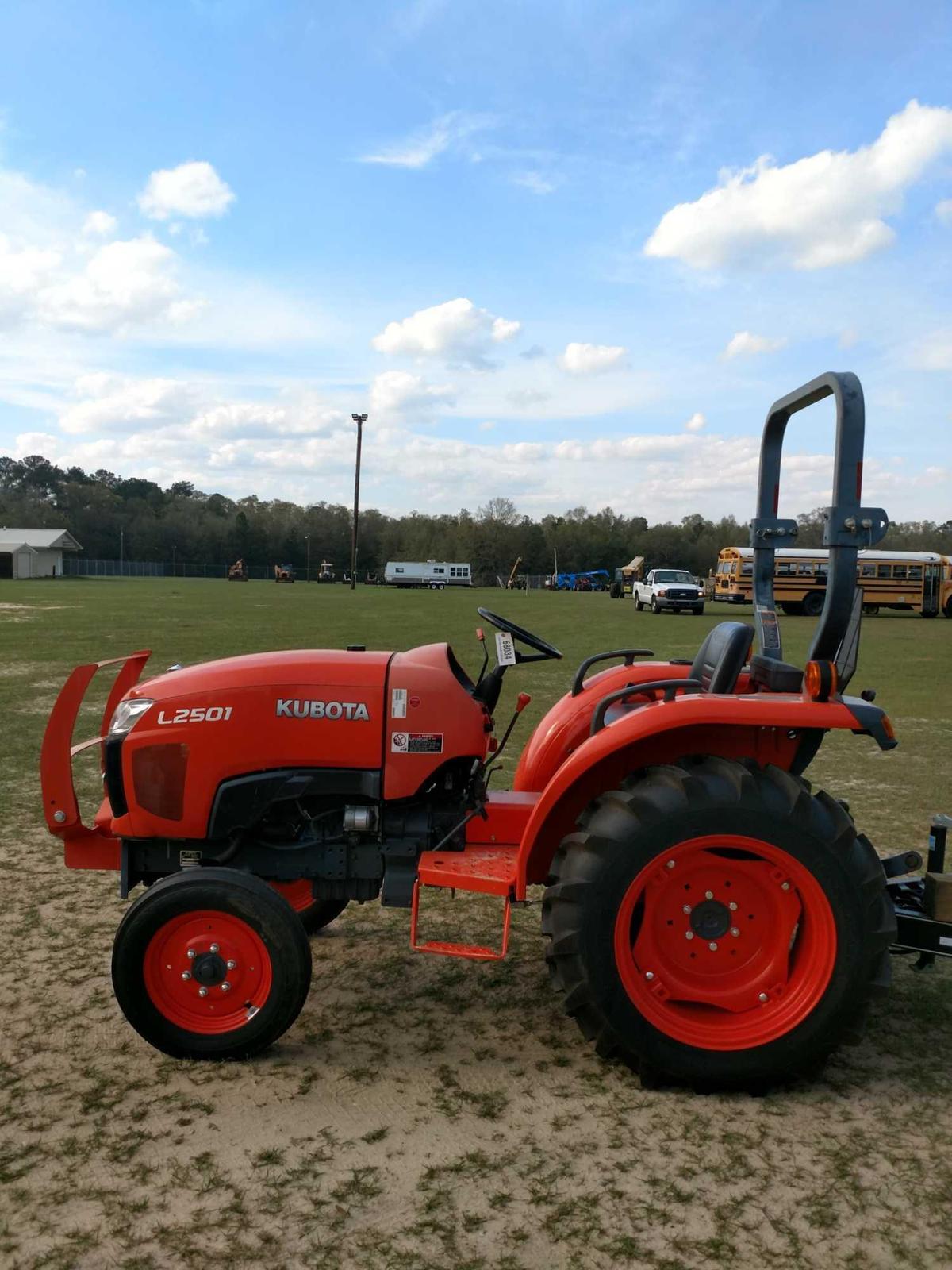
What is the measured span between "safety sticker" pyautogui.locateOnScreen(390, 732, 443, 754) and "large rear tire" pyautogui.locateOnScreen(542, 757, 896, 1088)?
547 mm

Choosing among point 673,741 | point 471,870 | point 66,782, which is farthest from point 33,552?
point 673,741

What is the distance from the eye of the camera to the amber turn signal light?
282cm

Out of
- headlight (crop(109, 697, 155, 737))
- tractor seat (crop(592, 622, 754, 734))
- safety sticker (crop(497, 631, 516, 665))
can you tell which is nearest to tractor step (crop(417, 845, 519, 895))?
tractor seat (crop(592, 622, 754, 734))

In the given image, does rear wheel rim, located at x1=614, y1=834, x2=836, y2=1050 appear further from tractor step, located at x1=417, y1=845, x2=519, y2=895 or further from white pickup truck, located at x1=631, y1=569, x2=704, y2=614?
white pickup truck, located at x1=631, y1=569, x2=704, y2=614

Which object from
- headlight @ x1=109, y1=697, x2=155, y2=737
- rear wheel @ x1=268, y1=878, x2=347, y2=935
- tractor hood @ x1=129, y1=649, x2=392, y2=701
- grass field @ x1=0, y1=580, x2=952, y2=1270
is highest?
tractor hood @ x1=129, y1=649, x2=392, y2=701

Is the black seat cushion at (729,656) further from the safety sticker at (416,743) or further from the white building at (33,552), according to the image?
the white building at (33,552)

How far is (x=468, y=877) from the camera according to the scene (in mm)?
3059

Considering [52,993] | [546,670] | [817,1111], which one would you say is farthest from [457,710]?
[546,670]

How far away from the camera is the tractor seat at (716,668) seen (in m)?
3.10

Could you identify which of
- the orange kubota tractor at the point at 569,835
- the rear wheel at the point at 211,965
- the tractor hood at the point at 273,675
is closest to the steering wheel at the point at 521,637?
the orange kubota tractor at the point at 569,835

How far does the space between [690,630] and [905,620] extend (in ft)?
37.4

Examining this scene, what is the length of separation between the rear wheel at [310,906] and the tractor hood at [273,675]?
0.92m

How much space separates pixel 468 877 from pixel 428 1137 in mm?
757

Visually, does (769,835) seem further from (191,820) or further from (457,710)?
(191,820)
